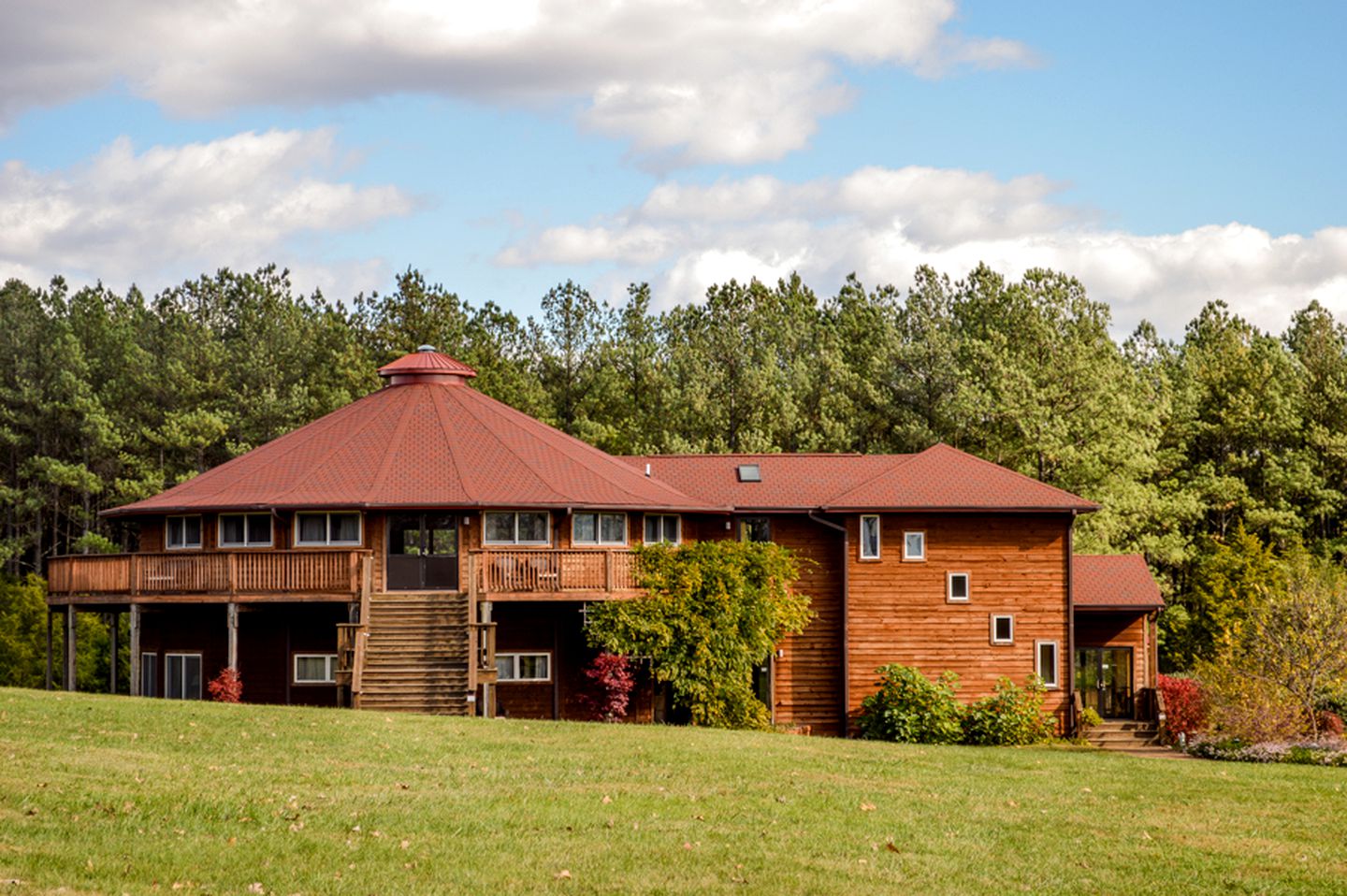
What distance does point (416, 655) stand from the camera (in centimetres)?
2966

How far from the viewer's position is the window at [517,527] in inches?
1318

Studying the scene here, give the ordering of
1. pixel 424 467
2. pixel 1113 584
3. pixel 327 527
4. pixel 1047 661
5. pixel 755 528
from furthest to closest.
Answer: pixel 1113 584 < pixel 755 528 < pixel 1047 661 < pixel 424 467 < pixel 327 527

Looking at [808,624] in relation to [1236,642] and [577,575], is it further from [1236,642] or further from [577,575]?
[1236,642]

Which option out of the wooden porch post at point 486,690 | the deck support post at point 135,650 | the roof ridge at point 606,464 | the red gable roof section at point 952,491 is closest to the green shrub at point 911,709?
the red gable roof section at point 952,491

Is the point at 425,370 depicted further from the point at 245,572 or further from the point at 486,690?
the point at 486,690

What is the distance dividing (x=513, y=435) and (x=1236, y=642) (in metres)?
16.7

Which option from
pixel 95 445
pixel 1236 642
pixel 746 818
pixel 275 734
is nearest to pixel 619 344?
pixel 95 445

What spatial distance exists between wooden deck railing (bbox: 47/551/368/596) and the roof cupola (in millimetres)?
8848

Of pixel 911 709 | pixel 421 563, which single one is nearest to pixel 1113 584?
pixel 911 709

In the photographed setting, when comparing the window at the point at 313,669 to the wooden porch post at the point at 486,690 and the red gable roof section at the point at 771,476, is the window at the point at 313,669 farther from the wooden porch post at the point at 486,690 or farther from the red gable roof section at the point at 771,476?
the red gable roof section at the point at 771,476

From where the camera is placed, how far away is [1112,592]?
129 ft

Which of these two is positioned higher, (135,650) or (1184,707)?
(135,650)

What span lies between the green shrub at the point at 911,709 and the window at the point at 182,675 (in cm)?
1503

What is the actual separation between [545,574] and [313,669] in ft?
20.4
